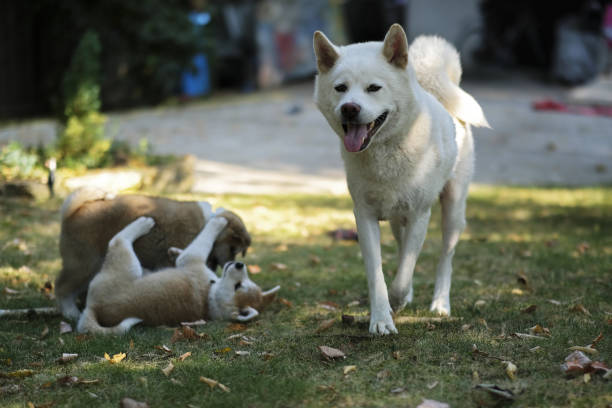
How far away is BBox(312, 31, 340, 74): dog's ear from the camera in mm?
3596

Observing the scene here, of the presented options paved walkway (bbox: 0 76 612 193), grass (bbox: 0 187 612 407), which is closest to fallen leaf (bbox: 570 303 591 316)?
grass (bbox: 0 187 612 407)

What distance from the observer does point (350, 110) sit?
3400 mm

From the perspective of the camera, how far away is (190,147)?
1130cm

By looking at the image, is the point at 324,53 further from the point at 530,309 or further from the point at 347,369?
the point at 530,309

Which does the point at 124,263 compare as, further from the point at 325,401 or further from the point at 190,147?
the point at 190,147

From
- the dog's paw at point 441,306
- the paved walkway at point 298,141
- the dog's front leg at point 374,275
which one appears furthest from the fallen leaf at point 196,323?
the paved walkway at point 298,141

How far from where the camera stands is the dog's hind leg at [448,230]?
4312 millimetres

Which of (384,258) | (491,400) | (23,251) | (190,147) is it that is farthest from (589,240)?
(190,147)

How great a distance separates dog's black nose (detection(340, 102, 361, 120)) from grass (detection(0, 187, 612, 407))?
119 cm

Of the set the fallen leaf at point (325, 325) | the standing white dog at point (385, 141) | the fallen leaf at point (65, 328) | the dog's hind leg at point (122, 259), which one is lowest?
the fallen leaf at point (65, 328)

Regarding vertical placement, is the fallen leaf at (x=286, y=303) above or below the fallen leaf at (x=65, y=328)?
below

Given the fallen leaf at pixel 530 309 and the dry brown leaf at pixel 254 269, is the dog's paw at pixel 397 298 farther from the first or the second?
the dry brown leaf at pixel 254 269

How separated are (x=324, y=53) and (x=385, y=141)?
22.4 inches

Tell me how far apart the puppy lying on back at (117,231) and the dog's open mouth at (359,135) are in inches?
50.6
